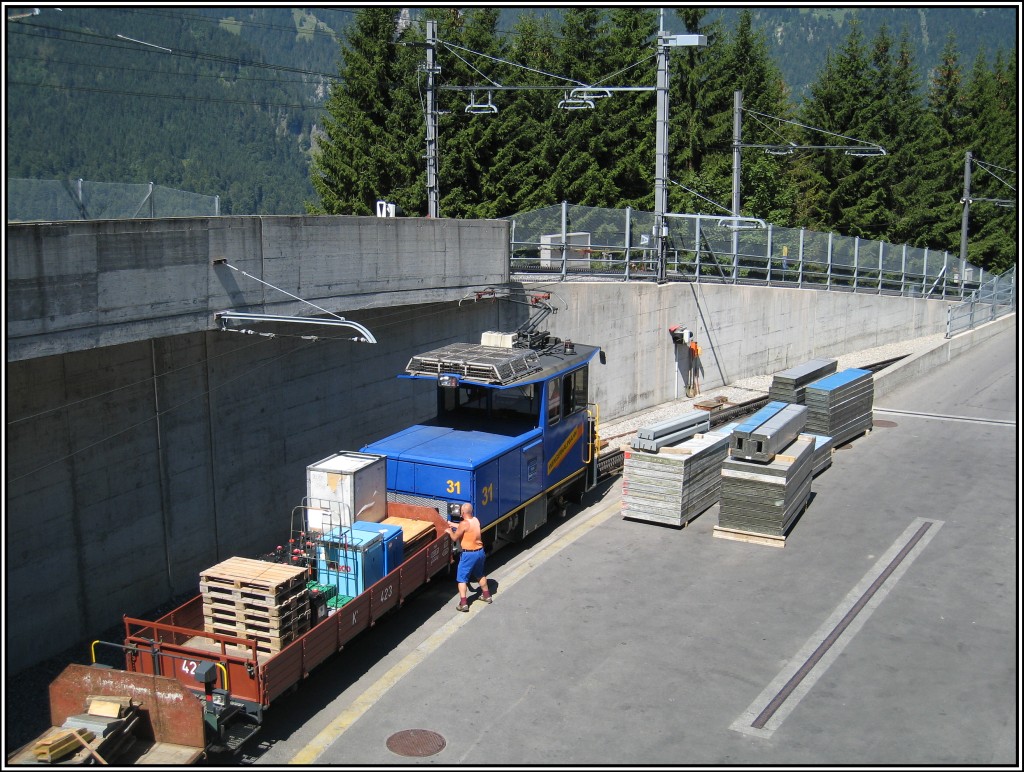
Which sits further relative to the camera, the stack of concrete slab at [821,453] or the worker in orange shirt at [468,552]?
the stack of concrete slab at [821,453]

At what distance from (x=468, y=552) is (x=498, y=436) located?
220 cm

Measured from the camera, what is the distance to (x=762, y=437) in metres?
16.2

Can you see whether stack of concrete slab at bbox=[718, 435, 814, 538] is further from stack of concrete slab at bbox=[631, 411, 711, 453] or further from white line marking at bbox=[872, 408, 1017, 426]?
white line marking at bbox=[872, 408, 1017, 426]

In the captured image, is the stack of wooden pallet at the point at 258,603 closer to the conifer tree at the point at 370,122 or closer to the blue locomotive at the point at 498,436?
the blue locomotive at the point at 498,436

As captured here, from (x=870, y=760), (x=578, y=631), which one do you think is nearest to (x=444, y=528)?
(x=578, y=631)

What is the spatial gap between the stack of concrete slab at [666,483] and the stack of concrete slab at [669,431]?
15 centimetres

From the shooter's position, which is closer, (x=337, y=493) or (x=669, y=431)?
(x=337, y=493)

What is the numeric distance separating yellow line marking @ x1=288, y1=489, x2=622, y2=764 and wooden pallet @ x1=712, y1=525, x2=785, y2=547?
2161 mm

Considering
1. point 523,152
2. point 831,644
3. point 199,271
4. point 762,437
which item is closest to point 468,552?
point 831,644

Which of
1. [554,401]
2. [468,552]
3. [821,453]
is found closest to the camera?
[468,552]

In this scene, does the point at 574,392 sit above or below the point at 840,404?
above

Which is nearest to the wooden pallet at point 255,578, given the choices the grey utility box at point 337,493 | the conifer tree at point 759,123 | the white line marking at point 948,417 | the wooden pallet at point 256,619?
the wooden pallet at point 256,619

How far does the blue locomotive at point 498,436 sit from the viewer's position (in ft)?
44.4

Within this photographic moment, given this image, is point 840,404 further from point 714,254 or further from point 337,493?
point 337,493
